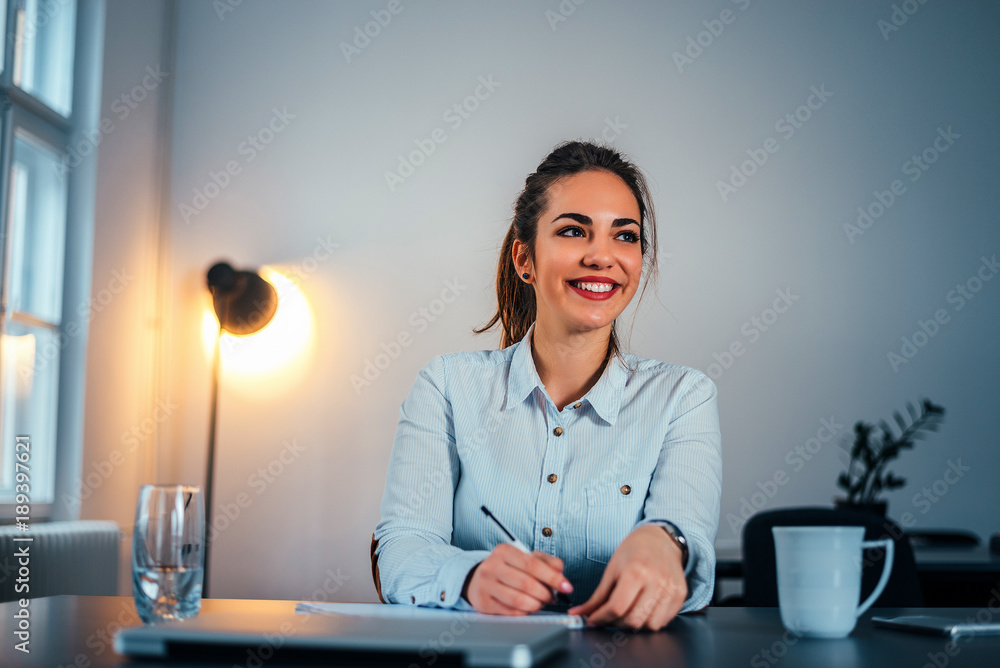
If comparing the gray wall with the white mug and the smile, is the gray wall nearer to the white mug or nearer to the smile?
the smile

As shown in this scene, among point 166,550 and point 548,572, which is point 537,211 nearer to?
point 548,572

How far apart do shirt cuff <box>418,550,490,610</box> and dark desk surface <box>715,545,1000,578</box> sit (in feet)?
4.09

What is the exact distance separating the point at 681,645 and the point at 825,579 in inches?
6.7

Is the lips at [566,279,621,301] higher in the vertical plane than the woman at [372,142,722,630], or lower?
higher

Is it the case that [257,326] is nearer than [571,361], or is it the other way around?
[571,361]

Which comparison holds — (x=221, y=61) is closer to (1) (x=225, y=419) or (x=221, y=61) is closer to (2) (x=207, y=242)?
(2) (x=207, y=242)

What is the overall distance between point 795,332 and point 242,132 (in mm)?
2502

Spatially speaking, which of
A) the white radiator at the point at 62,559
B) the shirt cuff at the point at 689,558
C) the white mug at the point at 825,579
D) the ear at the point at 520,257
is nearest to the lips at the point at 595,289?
the ear at the point at 520,257

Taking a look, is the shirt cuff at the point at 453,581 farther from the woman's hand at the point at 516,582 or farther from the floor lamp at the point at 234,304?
the floor lamp at the point at 234,304

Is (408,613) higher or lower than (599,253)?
lower

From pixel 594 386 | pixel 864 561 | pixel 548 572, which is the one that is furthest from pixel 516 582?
pixel 864 561

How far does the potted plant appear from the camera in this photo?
2.99m

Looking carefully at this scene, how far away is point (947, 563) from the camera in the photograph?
2.20 metres

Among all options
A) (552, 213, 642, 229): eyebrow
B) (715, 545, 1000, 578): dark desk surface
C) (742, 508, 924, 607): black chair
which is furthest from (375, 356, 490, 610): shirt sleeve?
(715, 545, 1000, 578): dark desk surface
